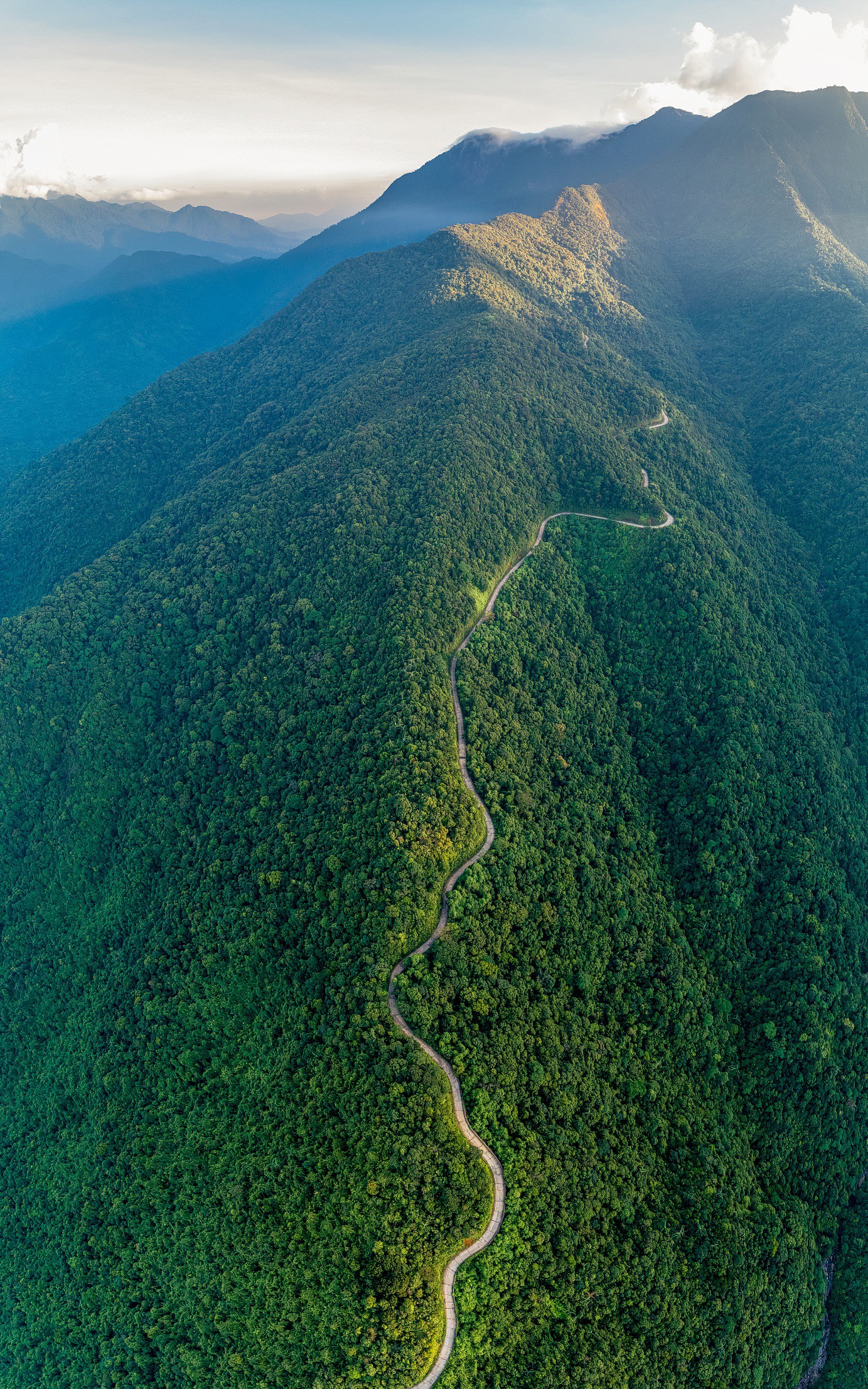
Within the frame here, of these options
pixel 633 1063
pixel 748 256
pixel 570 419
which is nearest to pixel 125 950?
pixel 633 1063

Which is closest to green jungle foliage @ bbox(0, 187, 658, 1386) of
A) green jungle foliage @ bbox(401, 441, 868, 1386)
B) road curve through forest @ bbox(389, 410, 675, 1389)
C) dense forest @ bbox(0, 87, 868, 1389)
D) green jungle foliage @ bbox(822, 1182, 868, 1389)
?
dense forest @ bbox(0, 87, 868, 1389)

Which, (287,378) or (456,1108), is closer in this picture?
(456,1108)

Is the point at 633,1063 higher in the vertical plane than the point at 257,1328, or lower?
higher

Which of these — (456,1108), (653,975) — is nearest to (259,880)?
(456,1108)

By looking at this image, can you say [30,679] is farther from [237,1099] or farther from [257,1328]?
[257,1328]

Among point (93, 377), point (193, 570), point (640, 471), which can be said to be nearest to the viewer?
point (193, 570)

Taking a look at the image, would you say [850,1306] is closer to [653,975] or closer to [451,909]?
[653,975]

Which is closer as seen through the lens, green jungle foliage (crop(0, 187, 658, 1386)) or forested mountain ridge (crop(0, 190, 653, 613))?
green jungle foliage (crop(0, 187, 658, 1386))

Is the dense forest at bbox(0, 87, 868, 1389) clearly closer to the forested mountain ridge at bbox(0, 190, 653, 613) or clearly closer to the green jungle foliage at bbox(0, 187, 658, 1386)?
the green jungle foliage at bbox(0, 187, 658, 1386)
